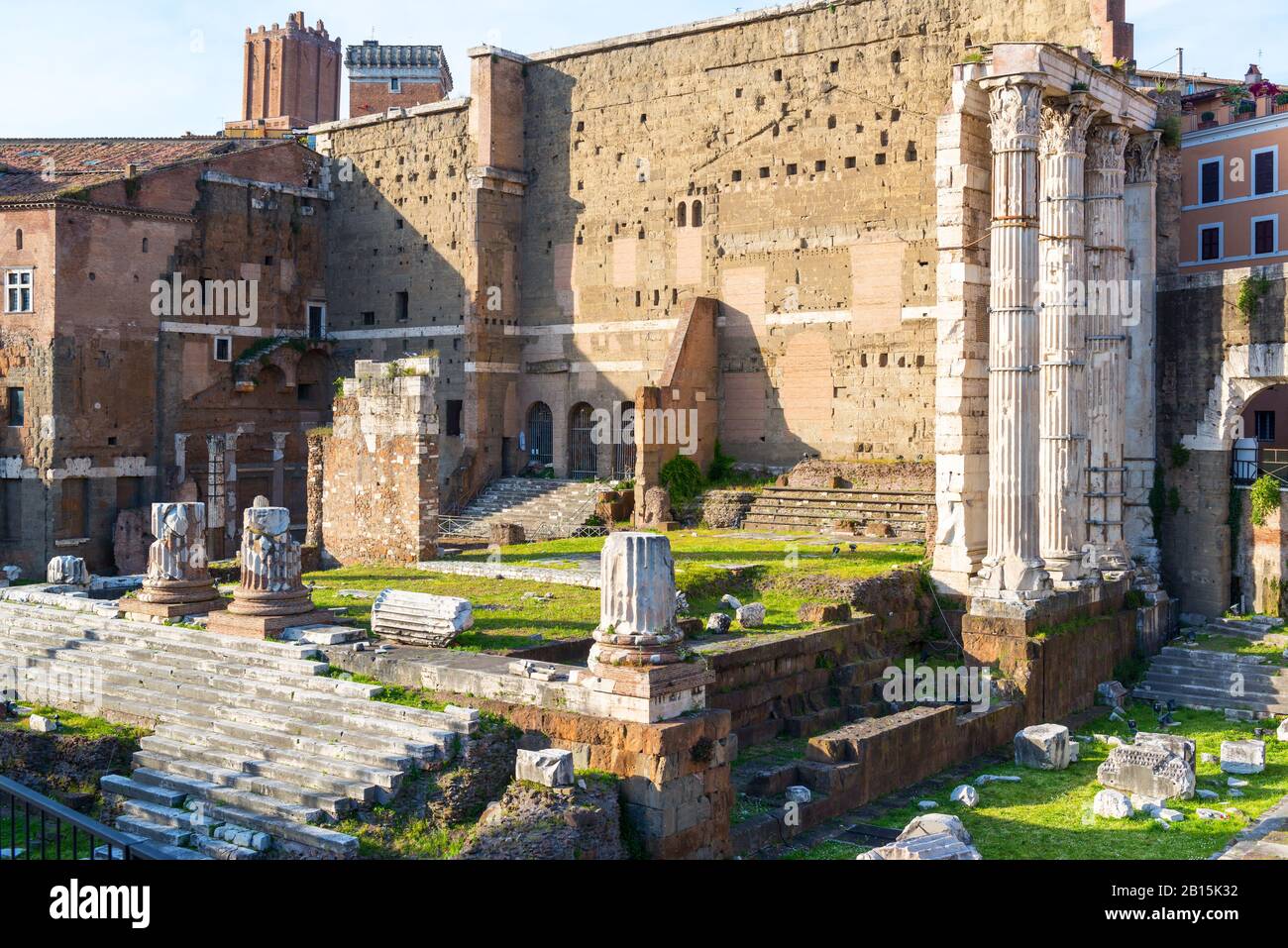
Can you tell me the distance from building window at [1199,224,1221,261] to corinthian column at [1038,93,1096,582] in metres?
9.89

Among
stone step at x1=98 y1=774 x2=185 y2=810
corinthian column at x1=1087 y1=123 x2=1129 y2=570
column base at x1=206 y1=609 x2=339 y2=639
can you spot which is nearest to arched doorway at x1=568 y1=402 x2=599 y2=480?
corinthian column at x1=1087 y1=123 x2=1129 y2=570

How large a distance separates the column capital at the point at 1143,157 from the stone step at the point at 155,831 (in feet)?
58.6

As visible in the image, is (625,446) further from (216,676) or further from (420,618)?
(216,676)

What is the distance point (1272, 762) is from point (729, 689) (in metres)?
6.34

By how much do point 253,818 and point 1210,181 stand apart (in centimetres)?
2472

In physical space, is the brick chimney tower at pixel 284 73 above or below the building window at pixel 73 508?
above

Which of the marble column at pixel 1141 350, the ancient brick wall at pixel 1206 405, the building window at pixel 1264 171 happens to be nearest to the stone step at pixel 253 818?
the marble column at pixel 1141 350

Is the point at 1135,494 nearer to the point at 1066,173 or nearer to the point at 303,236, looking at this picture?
the point at 1066,173

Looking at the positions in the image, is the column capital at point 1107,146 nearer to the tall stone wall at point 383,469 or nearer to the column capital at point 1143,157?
the column capital at point 1143,157

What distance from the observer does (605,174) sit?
3098 cm

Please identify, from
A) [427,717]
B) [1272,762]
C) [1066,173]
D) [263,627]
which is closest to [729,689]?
[427,717]

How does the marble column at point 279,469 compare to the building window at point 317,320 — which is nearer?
the marble column at point 279,469

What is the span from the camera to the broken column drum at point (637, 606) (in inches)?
411

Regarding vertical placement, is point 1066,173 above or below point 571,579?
above
